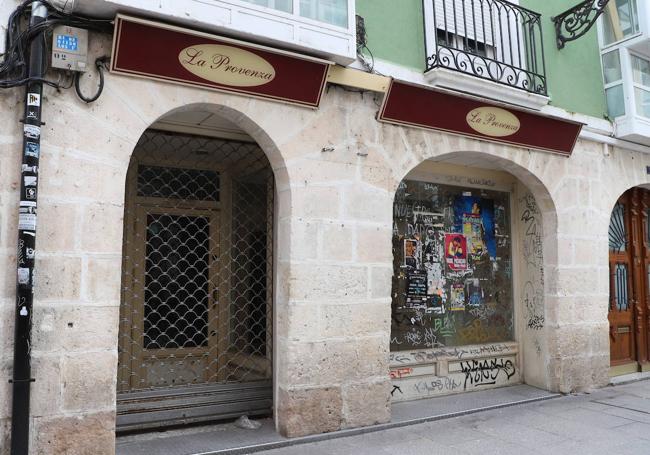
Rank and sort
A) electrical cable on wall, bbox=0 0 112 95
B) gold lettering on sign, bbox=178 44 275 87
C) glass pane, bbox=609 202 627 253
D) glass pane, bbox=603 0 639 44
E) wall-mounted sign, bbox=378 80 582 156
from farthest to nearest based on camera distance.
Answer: glass pane, bbox=609 202 627 253, glass pane, bbox=603 0 639 44, wall-mounted sign, bbox=378 80 582 156, gold lettering on sign, bbox=178 44 275 87, electrical cable on wall, bbox=0 0 112 95

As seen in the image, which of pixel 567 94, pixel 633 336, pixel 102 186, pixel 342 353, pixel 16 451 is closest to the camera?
pixel 16 451

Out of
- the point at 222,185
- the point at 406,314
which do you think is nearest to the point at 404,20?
the point at 222,185

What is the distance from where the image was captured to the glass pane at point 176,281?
19.2 feet

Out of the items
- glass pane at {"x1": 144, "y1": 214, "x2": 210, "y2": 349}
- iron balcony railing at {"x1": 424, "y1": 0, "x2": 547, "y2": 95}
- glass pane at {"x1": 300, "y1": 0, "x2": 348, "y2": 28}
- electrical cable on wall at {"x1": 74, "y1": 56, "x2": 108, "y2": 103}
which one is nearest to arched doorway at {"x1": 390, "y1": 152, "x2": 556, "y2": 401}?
iron balcony railing at {"x1": 424, "y1": 0, "x2": 547, "y2": 95}

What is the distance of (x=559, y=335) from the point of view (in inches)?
254

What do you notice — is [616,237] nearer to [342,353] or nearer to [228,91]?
[342,353]

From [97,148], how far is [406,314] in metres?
3.89

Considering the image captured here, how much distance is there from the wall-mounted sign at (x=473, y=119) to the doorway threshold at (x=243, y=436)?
2981 mm

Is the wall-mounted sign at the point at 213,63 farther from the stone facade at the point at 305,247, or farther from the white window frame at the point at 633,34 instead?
the white window frame at the point at 633,34

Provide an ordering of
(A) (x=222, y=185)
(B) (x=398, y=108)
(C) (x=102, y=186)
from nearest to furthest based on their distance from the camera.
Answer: (C) (x=102, y=186), (B) (x=398, y=108), (A) (x=222, y=185)

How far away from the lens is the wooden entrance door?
7641 mm

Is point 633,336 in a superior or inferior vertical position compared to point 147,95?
inferior

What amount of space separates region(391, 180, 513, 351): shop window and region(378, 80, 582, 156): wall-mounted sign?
1008mm

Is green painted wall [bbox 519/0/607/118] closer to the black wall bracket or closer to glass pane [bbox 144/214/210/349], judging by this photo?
the black wall bracket
